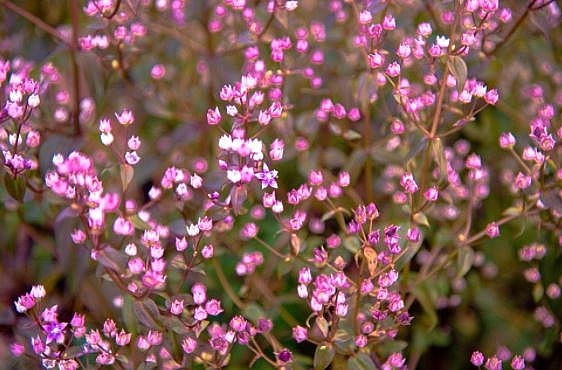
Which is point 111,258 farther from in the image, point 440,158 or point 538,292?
point 538,292

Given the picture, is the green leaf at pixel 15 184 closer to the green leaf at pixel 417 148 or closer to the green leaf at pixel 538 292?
the green leaf at pixel 417 148

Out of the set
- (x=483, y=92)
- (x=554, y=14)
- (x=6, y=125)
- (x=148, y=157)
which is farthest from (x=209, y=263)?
(x=554, y=14)

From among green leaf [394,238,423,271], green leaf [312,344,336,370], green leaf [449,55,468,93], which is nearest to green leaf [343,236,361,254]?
green leaf [394,238,423,271]

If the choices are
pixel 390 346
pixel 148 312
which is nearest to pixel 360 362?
pixel 390 346

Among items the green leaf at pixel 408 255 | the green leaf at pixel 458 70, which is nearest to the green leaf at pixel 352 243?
the green leaf at pixel 408 255

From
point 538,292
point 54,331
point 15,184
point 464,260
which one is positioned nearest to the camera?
point 54,331

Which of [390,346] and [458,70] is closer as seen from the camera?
[458,70]
